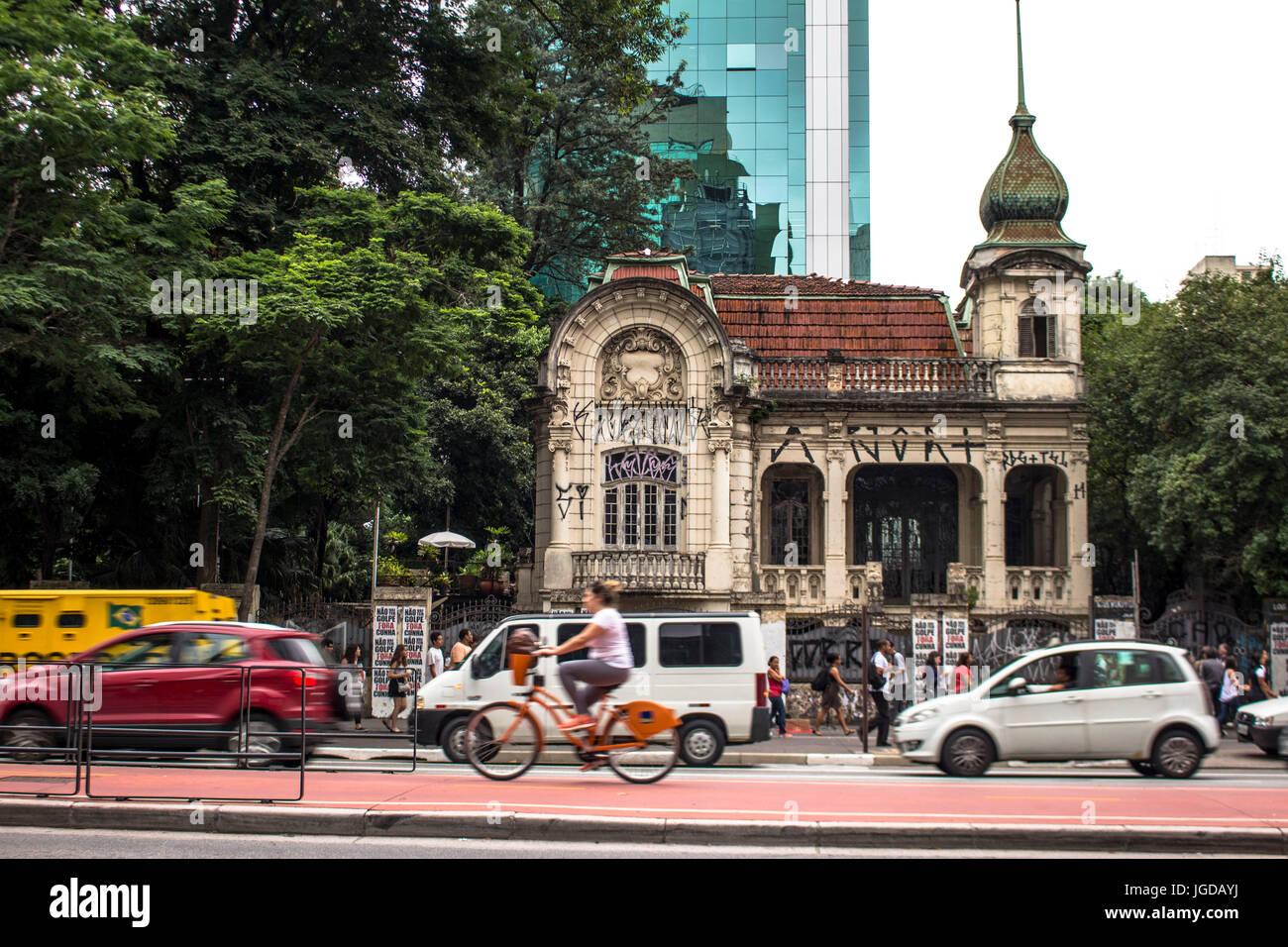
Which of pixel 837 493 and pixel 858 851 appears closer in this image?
pixel 858 851

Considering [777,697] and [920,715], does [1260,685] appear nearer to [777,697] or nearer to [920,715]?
[777,697]

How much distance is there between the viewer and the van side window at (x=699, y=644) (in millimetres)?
17016

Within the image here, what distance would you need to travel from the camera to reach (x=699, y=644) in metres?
17.1

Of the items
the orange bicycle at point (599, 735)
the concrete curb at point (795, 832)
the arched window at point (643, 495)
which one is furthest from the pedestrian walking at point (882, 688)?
the concrete curb at point (795, 832)

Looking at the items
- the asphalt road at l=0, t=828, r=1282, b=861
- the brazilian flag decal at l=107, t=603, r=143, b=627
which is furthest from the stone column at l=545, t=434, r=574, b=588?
the asphalt road at l=0, t=828, r=1282, b=861

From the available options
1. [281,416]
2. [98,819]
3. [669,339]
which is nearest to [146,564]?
[281,416]

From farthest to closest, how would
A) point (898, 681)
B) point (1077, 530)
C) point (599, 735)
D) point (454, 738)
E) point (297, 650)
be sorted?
point (1077, 530) → point (898, 681) → point (454, 738) → point (297, 650) → point (599, 735)

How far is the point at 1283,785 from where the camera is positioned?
1382 cm

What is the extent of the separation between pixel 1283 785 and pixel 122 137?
19.9 m

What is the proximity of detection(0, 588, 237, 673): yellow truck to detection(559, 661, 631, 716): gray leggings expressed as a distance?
12.3 metres

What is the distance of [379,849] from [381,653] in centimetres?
1549

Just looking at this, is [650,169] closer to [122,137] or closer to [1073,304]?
[1073,304]

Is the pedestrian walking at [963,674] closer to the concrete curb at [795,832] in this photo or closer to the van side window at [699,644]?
the van side window at [699,644]

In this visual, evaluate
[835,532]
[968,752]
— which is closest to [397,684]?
[968,752]
